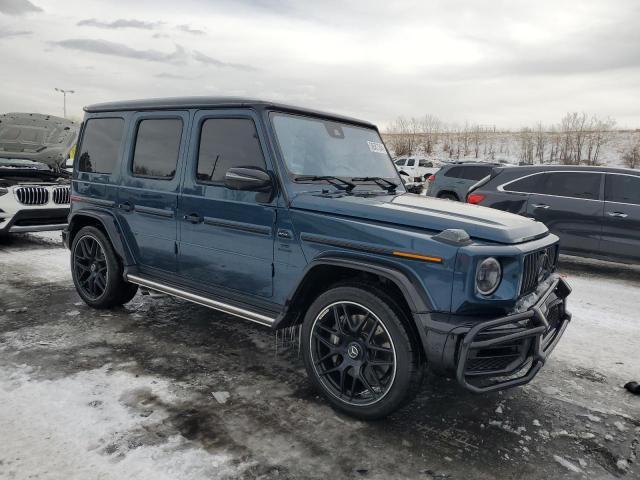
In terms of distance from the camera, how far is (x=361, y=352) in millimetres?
3166

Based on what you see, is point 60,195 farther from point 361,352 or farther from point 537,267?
point 537,267

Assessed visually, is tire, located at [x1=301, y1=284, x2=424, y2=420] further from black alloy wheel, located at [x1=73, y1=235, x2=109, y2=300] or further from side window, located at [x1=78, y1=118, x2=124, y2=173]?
side window, located at [x1=78, y1=118, x2=124, y2=173]

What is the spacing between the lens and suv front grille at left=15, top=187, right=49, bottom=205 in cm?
770

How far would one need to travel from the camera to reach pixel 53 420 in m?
2.99

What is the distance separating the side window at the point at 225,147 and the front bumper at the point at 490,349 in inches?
70.3

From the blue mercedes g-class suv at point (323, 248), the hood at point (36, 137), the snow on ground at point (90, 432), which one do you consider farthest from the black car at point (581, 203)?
the hood at point (36, 137)

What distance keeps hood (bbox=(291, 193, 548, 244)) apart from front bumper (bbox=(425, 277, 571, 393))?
1.60ft

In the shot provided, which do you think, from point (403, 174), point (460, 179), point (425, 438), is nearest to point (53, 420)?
point (425, 438)

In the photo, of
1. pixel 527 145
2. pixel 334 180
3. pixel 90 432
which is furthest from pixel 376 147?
pixel 527 145

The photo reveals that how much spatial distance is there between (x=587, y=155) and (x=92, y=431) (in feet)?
172

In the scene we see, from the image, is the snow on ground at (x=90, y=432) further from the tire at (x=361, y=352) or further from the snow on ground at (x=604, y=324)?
the snow on ground at (x=604, y=324)

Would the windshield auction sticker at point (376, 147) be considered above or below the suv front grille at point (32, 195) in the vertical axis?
above

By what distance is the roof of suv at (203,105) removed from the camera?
12.4ft

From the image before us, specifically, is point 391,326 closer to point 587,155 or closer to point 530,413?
point 530,413
